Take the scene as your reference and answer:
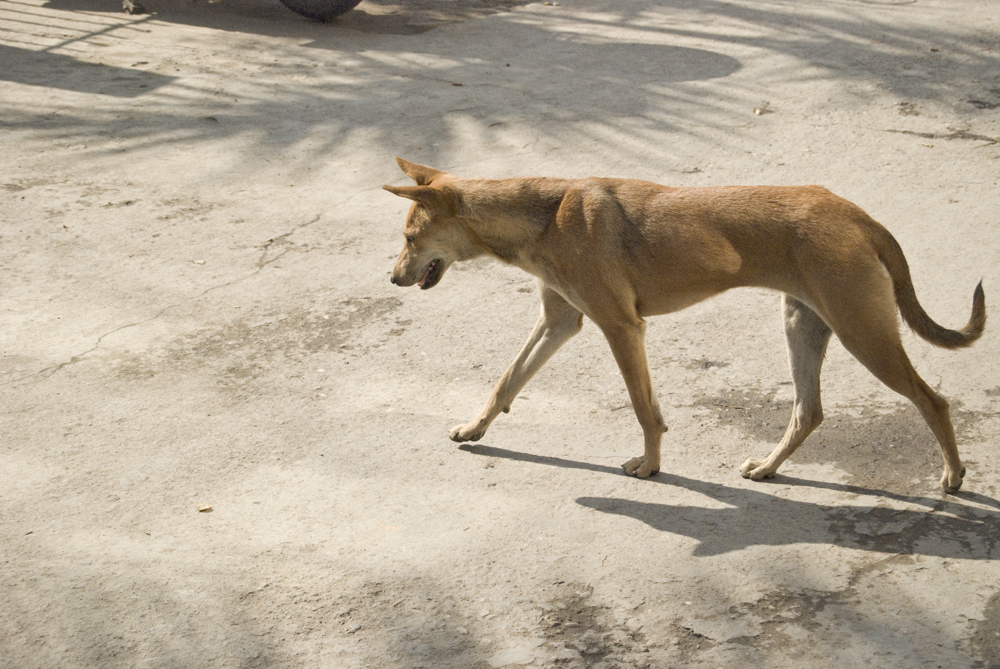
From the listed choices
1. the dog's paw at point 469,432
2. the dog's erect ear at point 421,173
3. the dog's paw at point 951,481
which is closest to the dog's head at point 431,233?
the dog's erect ear at point 421,173

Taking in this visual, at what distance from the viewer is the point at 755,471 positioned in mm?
4254

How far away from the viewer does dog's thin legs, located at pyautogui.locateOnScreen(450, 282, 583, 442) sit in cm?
458

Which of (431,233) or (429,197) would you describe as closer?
(429,197)

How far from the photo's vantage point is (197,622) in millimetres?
3422

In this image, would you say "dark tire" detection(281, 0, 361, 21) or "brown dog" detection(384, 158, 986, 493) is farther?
"dark tire" detection(281, 0, 361, 21)

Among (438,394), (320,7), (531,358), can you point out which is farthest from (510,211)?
(320,7)

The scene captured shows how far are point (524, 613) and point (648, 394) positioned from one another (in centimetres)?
121

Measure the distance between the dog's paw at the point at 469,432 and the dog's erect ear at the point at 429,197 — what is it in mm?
1060

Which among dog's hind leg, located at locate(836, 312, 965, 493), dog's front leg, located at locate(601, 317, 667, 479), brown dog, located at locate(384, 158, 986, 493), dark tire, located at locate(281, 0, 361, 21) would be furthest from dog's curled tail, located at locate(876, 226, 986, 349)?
dark tire, located at locate(281, 0, 361, 21)

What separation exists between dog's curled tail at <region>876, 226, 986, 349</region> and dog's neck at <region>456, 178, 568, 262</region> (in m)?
1.37

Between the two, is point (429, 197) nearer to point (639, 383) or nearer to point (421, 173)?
point (421, 173)

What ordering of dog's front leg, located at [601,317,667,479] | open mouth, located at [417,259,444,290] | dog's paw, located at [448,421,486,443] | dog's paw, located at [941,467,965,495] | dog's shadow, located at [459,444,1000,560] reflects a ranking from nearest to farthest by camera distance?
dog's shadow, located at [459,444,1000,560]
dog's paw, located at [941,467,965,495]
dog's front leg, located at [601,317,667,479]
open mouth, located at [417,259,444,290]
dog's paw, located at [448,421,486,443]

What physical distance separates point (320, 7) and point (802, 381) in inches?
359

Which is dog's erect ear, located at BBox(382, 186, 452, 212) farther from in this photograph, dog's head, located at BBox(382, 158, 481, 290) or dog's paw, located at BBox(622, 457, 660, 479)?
dog's paw, located at BBox(622, 457, 660, 479)
